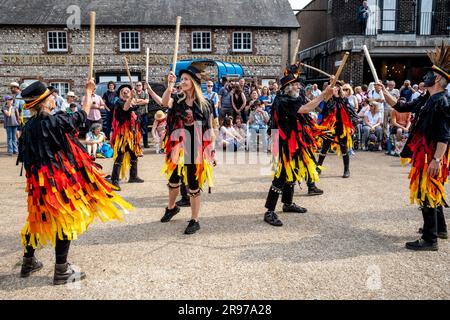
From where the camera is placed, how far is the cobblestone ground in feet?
12.3

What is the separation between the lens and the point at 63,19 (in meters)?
24.3

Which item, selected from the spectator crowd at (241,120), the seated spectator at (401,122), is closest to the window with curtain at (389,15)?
the spectator crowd at (241,120)

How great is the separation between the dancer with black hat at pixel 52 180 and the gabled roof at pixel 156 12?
21.6 m

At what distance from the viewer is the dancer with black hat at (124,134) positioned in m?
7.99

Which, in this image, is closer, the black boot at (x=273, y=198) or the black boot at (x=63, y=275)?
the black boot at (x=63, y=275)

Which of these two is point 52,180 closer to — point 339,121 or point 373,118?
point 339,121

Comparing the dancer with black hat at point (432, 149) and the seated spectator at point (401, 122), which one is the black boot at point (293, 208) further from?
the seated spectator at point (401, 122)

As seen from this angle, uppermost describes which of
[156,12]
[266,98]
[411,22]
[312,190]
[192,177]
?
[156,12]

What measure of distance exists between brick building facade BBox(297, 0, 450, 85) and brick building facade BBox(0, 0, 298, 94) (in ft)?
10.3

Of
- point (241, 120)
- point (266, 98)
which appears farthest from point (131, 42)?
point (241, 120)

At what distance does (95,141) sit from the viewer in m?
11.9

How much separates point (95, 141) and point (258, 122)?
16.5ft
